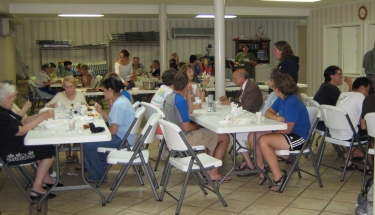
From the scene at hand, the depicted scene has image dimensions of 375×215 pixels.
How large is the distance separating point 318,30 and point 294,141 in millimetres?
8048

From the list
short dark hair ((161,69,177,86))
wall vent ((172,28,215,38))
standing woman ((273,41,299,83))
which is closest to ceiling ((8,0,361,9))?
wall vent ((172,28,215,38))

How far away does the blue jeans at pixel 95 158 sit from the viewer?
5.07m

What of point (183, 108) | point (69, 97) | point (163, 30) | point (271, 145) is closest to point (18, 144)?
point (183, 108)

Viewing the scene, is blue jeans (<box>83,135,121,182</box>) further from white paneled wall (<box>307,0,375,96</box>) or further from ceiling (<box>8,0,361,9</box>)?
white paneled wall (<box>307,0,375,96</box>)

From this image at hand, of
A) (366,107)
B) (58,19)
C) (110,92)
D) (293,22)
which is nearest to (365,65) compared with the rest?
(366,107)

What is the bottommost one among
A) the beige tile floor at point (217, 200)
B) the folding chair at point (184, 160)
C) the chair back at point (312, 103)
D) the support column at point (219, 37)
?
the beige tile floor at point (217, 200)

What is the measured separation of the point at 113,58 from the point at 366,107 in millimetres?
11079

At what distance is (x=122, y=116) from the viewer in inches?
200

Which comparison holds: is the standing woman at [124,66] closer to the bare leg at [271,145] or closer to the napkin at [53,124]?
the napkin at [53,124]

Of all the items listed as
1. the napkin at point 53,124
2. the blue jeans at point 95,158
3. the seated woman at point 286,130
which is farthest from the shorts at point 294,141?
the napkin at point 53,124

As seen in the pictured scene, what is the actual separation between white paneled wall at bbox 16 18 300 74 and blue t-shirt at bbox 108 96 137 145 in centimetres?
1011

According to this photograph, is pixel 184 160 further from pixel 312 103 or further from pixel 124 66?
pixel 124 66

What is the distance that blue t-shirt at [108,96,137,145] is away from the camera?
16.5 ft

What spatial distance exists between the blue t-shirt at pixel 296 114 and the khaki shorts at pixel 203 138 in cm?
75
